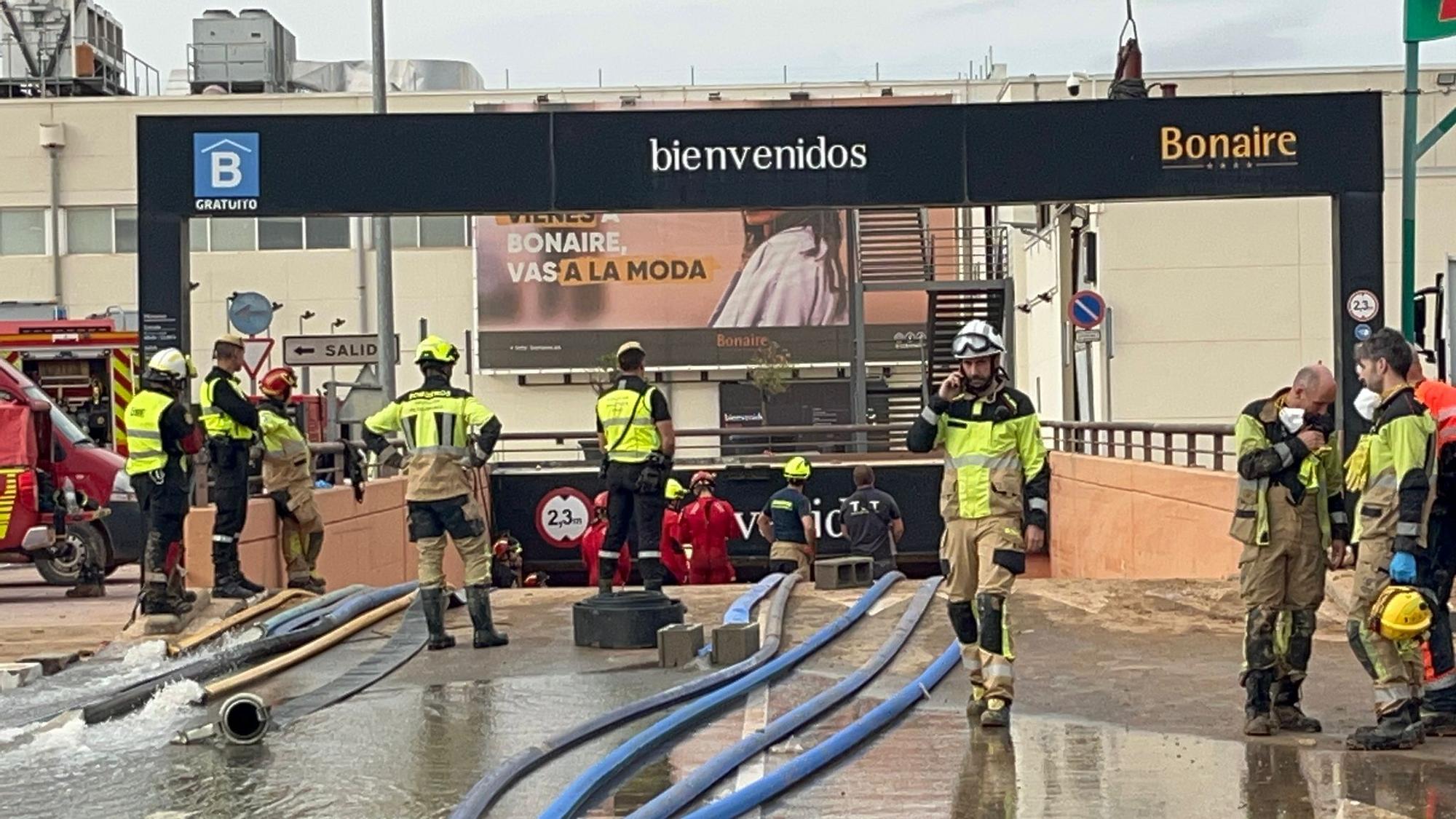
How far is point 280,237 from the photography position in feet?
156

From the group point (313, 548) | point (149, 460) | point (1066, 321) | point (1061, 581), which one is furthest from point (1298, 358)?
point (149, 460)

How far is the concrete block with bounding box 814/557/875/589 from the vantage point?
14898 millimetres

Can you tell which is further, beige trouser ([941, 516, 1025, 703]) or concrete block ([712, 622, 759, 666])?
concrete block ([712, 622, 759, 666])

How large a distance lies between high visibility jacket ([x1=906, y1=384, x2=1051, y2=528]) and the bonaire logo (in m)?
7.63

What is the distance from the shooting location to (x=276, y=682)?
10891mm

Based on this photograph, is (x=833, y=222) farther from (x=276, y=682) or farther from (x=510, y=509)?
(x=276, y=682)

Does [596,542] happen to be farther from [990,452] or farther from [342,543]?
[990,452]

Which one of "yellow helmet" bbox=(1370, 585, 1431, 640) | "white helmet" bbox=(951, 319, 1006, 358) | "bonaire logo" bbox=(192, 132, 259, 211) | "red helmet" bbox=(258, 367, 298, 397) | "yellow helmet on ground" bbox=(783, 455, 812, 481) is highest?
"bonaire logo" bbox=(192, 132, 259, 211)

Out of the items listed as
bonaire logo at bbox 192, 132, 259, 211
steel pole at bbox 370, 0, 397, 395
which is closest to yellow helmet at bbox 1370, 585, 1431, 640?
bonaire logo at bbox 192, 132, 259, 211

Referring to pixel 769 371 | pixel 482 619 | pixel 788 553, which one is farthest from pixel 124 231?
pixel 482 619

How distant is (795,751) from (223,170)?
28.1ft

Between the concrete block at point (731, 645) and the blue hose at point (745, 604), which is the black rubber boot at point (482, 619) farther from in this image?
the concrete block at point (731, 645)

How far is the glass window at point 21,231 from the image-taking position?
155 feet

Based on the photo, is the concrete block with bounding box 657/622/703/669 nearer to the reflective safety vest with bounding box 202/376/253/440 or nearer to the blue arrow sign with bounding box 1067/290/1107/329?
the reflective safety vest with bounding box 202/376/253/440
